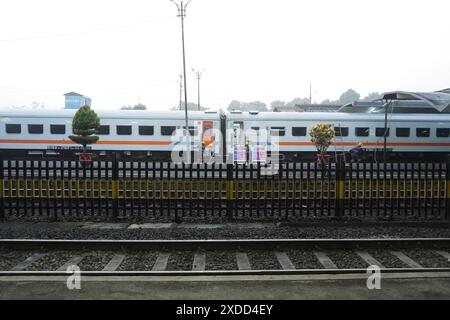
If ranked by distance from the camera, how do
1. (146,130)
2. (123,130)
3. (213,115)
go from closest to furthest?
(146,130), (123,130), (213,115)

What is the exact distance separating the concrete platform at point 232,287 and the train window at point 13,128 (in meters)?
20.9

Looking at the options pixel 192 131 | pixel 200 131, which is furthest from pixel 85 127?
pixel 200 131

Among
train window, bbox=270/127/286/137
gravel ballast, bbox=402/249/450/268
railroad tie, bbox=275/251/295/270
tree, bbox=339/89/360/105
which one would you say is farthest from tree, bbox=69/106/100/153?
tree, bbox=339/89/360/105

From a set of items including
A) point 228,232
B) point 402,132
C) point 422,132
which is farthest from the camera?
point 422,132

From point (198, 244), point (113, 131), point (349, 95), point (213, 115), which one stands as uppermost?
point (349, 95)

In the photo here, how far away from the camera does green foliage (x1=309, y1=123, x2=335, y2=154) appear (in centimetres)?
2234

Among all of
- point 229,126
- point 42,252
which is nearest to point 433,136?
point 229,126

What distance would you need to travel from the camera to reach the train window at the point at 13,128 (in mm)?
23578

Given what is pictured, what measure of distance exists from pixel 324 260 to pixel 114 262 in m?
3.26

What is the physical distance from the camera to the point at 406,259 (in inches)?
255

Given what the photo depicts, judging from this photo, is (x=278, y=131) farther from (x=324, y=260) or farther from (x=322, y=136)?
(x=324, y=260)

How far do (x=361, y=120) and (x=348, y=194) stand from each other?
15.9 m
